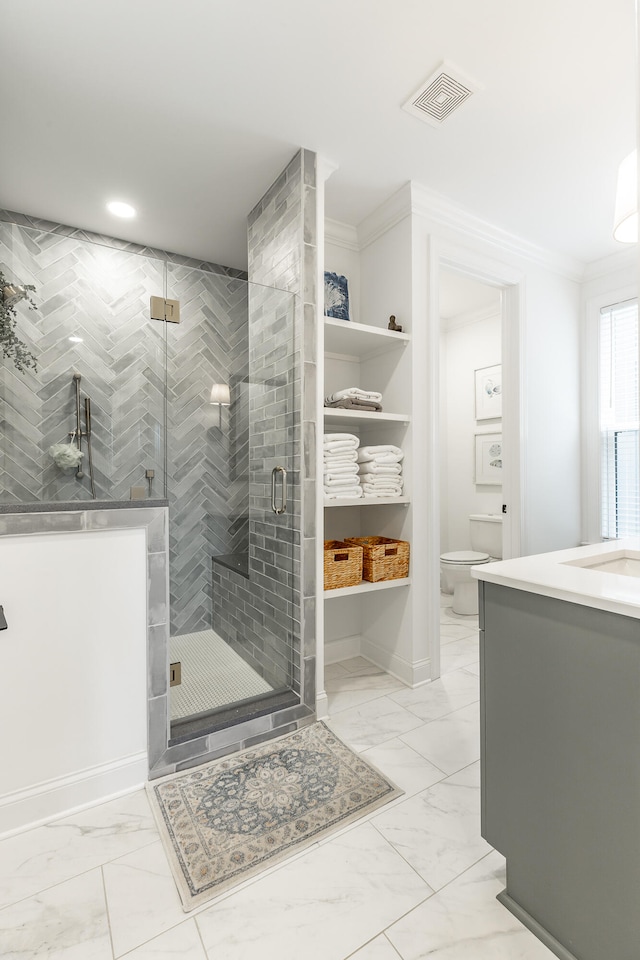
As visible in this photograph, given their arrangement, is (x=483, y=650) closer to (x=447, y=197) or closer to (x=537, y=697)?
→ (x=537, y=697)

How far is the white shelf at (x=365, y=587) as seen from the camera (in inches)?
88.4

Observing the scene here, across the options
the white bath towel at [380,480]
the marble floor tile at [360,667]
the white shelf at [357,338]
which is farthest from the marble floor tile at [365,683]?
the white shelf at [357,338]

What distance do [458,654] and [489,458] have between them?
1937 mm

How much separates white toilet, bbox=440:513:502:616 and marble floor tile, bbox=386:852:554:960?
2.28 metres

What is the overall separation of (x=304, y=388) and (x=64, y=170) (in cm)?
165

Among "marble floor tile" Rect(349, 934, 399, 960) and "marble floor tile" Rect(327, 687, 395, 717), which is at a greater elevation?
"marble floor tile" Rect(327, 687, 395, 717)

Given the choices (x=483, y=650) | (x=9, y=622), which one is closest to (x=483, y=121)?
(x=483, y=650)

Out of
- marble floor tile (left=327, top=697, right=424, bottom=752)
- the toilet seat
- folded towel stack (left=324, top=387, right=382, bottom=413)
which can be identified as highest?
folded towel stack (left=324, top=387, right=382, bottom=413)

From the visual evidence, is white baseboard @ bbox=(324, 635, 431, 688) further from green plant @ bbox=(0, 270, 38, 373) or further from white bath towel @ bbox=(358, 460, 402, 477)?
green plant @ bbox=(0, 270, 38, 373)

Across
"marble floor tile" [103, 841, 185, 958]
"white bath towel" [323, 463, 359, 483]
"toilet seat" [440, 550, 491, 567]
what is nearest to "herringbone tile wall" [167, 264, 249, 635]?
"white bath towel" [323, 463, 359, 483]

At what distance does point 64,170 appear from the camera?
2215 mm

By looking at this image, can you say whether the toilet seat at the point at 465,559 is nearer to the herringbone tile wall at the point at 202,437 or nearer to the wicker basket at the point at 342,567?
the wicker basket at the point at 342,567

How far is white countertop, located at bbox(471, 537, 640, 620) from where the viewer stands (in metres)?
0.94

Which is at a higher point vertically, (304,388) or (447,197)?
(447,197)
